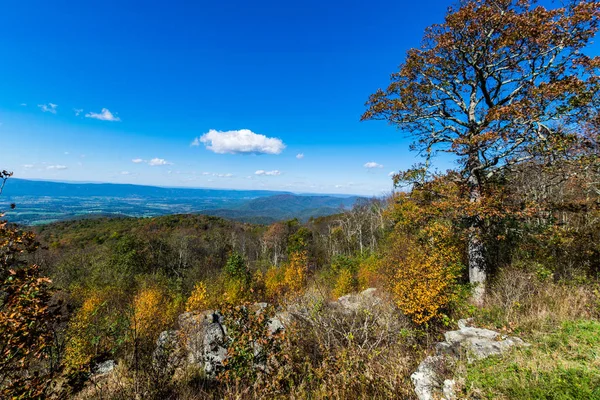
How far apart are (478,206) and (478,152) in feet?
6.04

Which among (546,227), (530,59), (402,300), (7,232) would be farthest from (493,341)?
(530,59)

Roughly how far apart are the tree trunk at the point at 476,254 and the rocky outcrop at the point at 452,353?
12.9 feet

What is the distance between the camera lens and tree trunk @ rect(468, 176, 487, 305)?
8.57 m

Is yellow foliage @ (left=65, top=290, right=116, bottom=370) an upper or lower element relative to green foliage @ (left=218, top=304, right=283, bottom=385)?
lower

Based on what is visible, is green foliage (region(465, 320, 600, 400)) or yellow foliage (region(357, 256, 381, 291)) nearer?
green foliage (region(465, 320, 600, 400))

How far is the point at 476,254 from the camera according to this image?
29.4 feet

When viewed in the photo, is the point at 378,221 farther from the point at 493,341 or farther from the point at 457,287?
the point at 493,341

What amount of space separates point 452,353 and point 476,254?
5.38 meters

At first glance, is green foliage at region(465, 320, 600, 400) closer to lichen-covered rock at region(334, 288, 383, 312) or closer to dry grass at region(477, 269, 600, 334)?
dry grass at region(477, 269, 600, 334)

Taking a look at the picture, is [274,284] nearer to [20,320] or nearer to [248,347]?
[248,347]

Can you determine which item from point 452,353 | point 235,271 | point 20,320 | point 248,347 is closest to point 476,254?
point 452,353

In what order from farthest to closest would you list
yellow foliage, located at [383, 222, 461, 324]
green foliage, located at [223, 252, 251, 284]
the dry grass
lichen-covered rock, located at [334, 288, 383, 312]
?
green foliage, located at [223, 252, 251, 284], yellow foliage, located at [383, 222, 461, 324], lichen-covered rock, located at [334, 288, 383, 312], the dry grass

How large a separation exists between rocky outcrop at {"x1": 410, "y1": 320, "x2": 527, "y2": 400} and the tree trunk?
12.9ft

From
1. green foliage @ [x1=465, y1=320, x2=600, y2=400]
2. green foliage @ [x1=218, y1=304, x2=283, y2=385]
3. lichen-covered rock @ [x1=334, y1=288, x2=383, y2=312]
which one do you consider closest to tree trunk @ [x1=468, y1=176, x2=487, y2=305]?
lichen-covered rock @ [x1=334, y1=288, x2=383, y2=312]
